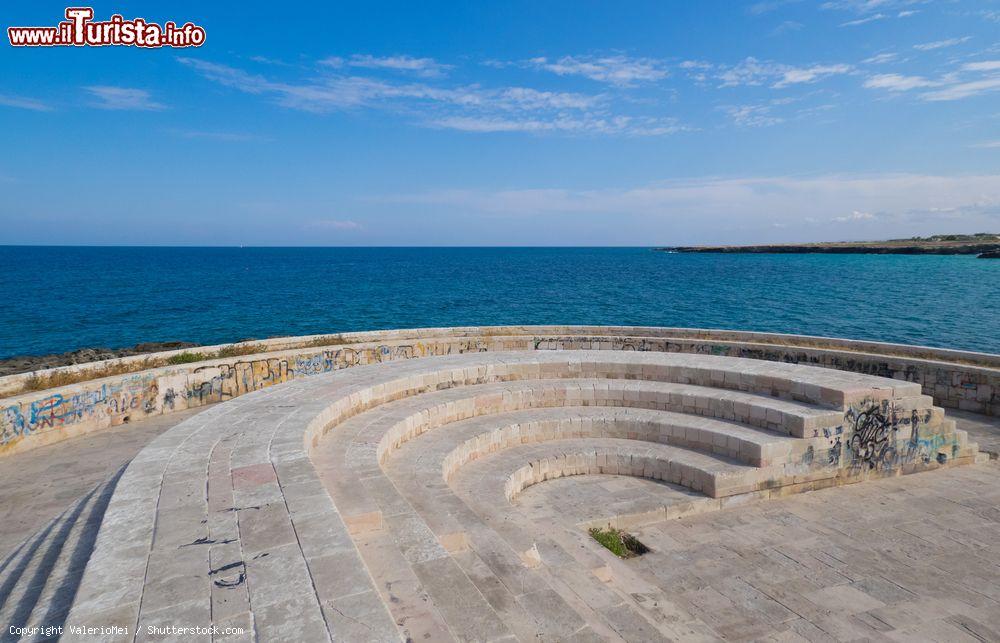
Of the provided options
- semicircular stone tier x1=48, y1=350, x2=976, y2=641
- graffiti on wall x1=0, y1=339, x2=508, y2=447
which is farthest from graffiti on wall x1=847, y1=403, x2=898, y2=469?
graffiti on wall x1=0, y1=339, x2=508, y2=447

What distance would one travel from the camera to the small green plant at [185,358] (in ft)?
48.9

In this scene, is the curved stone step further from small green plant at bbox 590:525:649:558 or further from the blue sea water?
the blue sea water

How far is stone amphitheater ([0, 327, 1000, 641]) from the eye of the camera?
15.1 ft

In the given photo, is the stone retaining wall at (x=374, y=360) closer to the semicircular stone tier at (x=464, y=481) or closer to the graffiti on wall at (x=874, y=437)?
the semicircular stone tier at (x=464, y=481)

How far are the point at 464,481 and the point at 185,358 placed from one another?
10109 mm

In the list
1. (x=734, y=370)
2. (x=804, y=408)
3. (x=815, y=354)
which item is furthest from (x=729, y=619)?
(x=815, y=354)

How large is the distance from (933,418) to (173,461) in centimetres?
1444

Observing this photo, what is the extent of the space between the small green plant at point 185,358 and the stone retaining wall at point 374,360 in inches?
9.4

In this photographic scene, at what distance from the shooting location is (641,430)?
1182cm

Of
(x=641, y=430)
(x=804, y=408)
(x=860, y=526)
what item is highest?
(x=804, y=408)

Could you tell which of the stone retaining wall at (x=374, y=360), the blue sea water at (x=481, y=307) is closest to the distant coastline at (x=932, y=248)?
the blue sea water at (x=481, y=307)

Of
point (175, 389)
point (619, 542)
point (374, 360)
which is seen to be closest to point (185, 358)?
point (175, 389)

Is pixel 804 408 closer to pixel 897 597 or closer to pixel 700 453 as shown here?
pixel 700 453

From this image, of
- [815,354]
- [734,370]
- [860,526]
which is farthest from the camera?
[815,354]
